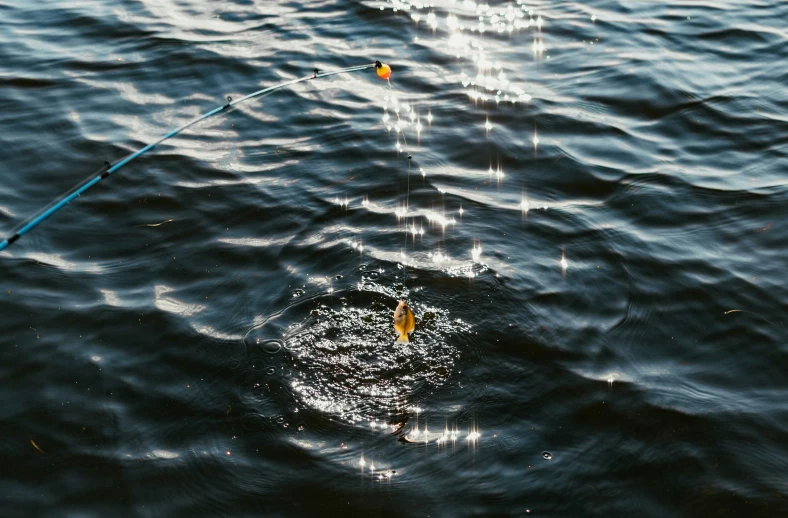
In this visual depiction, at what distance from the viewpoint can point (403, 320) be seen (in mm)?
4516

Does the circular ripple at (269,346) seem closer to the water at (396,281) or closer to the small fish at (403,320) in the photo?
the water at (396,281)

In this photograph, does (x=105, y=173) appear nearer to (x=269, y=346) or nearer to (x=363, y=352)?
(x=269, y=346)

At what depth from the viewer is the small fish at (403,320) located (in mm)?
4477

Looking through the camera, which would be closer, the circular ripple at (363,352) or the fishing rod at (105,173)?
the fishing rod at (105,173)

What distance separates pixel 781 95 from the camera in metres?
7.91

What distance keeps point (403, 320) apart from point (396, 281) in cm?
93

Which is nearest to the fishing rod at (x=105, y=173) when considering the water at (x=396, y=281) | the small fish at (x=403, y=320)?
the water at (x=396, y=281)

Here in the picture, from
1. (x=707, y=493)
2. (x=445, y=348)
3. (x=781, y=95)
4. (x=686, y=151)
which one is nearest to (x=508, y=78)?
(x=686, y=151)

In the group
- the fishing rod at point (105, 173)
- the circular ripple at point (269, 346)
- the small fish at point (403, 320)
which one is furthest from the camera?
the circular ripple at point (269, 346)

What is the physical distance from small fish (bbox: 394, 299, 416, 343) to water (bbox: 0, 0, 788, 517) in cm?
27

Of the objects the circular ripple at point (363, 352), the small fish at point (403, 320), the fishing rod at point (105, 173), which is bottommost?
the circular ripple at point (363, 352)

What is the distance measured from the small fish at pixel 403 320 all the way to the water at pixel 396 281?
27cm

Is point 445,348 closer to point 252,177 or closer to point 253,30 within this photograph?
point 252,177

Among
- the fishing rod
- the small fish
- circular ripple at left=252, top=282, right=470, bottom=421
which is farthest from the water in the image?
the fishing rod
